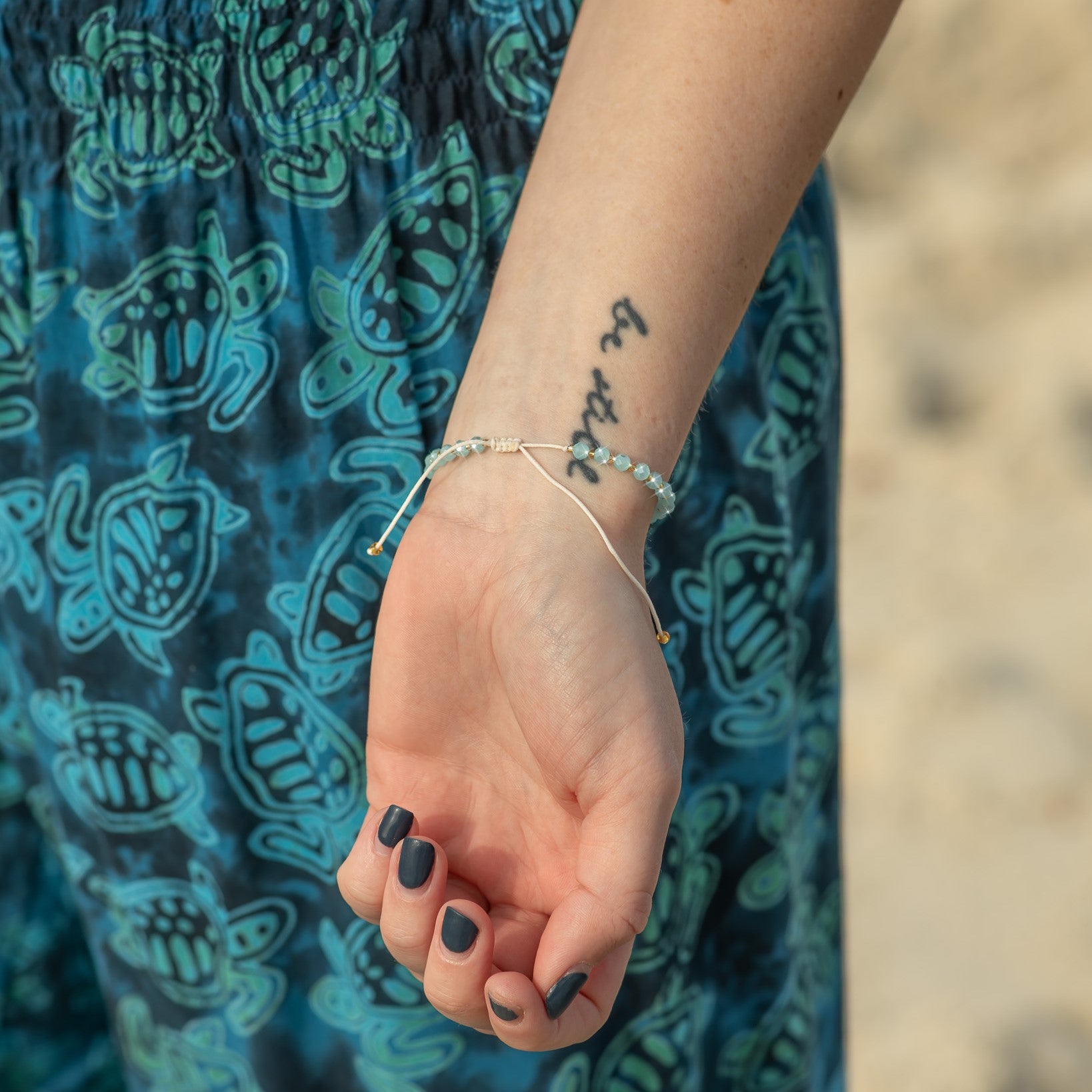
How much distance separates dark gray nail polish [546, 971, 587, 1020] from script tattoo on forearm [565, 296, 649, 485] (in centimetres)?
30

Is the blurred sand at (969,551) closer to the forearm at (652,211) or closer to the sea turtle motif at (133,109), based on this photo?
the forearm at (652,211)

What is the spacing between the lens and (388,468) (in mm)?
889

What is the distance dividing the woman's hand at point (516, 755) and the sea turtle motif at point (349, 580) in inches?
4.2

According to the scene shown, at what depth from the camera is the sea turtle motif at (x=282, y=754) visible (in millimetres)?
911

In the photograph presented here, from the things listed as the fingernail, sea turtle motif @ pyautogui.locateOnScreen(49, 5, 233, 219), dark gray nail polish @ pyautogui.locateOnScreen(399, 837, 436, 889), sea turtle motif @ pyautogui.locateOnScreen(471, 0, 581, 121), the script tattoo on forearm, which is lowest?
the fingernail

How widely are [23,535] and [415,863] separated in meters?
0.46

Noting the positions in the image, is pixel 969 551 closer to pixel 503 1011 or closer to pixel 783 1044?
pixel 783 1044

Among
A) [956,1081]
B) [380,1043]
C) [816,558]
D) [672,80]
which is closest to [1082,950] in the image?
[956,1081]

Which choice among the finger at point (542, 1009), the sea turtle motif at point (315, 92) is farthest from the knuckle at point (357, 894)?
the sea turtle motif at point (315, 92)

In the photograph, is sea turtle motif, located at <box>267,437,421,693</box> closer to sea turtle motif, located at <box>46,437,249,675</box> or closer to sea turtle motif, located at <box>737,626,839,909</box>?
sea turtle motif, located at <box>46,437,249,675</box>

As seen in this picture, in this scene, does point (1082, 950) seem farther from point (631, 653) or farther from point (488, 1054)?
point (631, 653)

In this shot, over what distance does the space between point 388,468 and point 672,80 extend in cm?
34

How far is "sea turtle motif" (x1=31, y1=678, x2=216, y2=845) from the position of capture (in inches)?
36.9

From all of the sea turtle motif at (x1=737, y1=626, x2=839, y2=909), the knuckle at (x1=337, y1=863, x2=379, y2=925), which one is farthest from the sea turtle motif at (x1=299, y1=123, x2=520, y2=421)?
the sea turtle motif at (x1=737, y1=626, x2=839, y2=909)
